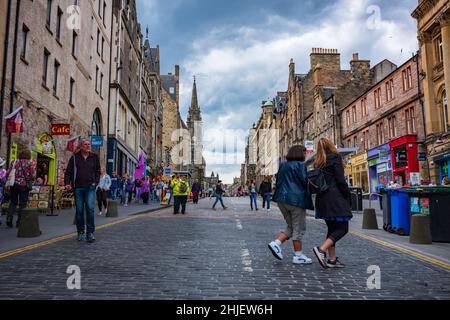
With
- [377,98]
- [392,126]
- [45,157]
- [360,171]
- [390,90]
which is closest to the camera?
[45,157]

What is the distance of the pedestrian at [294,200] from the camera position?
225 inches

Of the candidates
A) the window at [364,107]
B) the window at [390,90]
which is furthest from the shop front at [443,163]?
the window at [364,107]

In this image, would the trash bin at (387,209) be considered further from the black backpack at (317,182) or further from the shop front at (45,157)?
the shop front at (45,157)

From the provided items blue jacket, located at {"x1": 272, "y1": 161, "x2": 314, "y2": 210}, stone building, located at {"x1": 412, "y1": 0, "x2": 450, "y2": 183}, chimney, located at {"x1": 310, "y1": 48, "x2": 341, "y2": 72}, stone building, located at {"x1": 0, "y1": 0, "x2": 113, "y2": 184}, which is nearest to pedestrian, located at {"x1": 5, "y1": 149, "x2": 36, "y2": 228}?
stone building, located at {"x1": 0, "y1": 0, "x2": 113, "y2": 184}

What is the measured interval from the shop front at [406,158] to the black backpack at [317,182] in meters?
19.7

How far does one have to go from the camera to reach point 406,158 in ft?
79.9

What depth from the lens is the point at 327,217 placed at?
5.49 m

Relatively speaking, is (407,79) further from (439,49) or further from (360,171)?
(360,171)

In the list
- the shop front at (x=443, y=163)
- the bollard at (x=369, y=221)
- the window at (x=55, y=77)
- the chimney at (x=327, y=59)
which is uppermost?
the chimney at (x=327, y=59)

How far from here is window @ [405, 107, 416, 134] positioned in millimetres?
25094

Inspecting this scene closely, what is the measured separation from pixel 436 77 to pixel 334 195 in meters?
20.8

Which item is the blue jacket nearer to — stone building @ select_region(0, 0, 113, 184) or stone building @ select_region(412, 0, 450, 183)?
stone building @ select_region(0, 0, 113, 184)

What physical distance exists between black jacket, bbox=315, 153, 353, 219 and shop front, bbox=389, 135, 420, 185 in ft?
64.2

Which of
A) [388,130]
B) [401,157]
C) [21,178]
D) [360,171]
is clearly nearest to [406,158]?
[401,157]
